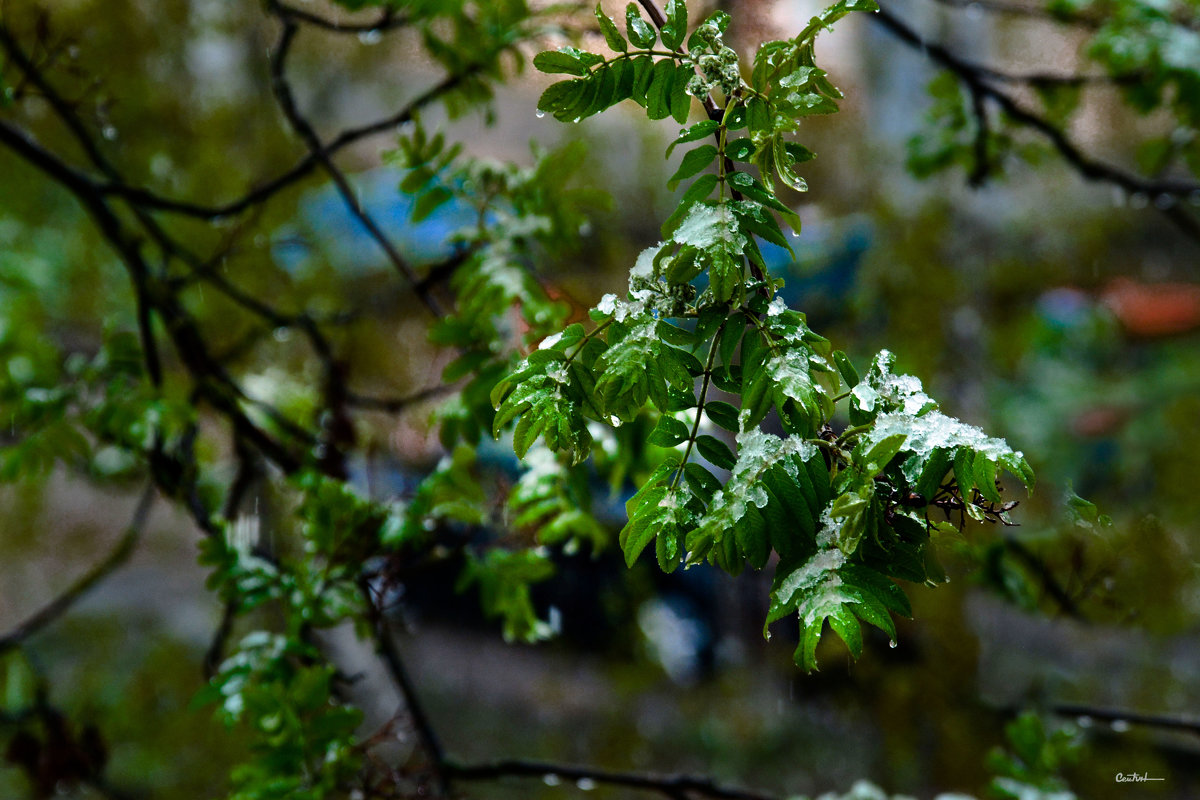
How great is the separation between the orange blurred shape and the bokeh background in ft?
9.13

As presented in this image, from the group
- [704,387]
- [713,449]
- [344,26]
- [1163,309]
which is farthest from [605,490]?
[1163,309]

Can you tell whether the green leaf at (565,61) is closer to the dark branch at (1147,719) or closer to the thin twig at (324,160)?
the thin twig at (324,160)

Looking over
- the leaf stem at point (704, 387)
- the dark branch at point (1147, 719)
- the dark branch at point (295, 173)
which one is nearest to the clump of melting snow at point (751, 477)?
the leaf stem at point (704, 387)

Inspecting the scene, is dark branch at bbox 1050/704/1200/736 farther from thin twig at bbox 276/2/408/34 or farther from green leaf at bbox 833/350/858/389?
thin twig at bbox 276/2/408/34

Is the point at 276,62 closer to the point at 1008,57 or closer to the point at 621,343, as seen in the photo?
the point at 621,343

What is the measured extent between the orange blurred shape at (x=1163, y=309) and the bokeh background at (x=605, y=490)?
2.78 metres

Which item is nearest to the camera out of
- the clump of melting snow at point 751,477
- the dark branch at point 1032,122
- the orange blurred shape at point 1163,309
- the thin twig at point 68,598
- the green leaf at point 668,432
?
the clump of melting snow at point 751,477

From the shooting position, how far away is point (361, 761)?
1635mm

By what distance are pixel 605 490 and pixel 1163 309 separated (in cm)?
699

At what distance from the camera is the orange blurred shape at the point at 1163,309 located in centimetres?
902

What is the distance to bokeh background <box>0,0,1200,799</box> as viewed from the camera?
3885 millimetres

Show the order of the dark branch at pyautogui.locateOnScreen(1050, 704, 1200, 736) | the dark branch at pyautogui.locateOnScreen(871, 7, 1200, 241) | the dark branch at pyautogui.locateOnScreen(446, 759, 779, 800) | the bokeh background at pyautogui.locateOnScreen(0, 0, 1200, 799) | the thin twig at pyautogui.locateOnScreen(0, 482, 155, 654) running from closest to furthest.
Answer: the dark branch at pyautogui.locateOnScreen(446, 759, 779, 800), the dark branch at pyautogui.locateOnScreen(1050, 704, 1200, 736), the thin twig at pyautogui.locateOnScreen(0, 482, 155, 654), the dark branch at pyautogui.locateOnScreen(871, 7, 1200, 241), the bokeh background at pyautogui.locateOnScreen(0, 0, 1200, 799)

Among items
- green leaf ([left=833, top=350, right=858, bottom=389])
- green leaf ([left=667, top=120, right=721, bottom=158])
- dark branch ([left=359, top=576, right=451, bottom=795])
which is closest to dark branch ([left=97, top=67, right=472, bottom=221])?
dark branch ([left=359, top=576, right=451, bottom=795])

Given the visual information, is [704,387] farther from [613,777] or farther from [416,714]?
[416,714]
